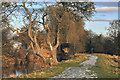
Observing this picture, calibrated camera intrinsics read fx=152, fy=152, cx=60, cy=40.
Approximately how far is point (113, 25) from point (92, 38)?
10.9m

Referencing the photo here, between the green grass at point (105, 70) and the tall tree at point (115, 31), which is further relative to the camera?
the tall tree at point (115, 31)

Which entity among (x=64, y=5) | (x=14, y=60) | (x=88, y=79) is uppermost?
(x=64, y=5)

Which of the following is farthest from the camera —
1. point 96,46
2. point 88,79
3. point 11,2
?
point 96,46

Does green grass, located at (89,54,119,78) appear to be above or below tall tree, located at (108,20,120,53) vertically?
below

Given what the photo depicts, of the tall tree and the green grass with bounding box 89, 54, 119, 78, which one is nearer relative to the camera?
the green grass with bounding box 89, 54, 119, 78

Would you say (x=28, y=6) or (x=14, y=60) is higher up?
(x=28, y=6)

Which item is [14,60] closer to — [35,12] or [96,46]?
[35,12]

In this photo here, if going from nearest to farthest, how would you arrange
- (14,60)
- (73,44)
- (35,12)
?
(35,12) < (14,60) < (73,44)

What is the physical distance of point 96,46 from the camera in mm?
45969

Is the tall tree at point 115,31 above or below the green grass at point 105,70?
above

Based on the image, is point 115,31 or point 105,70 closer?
point 105,70

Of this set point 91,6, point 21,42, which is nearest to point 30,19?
point 91,6

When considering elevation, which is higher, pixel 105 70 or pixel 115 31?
pixel 115 31

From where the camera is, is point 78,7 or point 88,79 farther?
point 78,7
